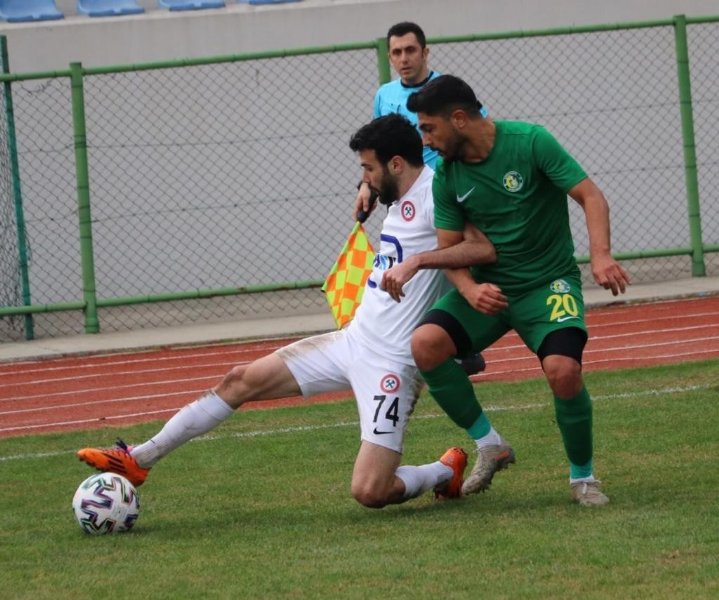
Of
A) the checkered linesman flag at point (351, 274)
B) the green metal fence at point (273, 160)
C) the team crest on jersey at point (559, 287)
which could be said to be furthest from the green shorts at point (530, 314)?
the green metal fence at point (273, 160)

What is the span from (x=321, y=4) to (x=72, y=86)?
9.54 ft

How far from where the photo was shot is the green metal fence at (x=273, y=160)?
48.0ft

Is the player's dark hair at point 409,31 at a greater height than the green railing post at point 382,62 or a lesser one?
lesser

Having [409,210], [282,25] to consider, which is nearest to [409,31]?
[409,210]

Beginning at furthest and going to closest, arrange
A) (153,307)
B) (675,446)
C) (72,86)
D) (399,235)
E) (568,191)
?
(153,307)
(72,86)
(675,446)
(399,235)
(568,191)

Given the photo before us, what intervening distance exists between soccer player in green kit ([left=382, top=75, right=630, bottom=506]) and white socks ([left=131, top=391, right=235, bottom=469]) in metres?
0.93

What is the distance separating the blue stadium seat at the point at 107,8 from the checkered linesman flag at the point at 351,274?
24.6ft

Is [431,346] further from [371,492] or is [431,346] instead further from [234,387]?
[234,387]

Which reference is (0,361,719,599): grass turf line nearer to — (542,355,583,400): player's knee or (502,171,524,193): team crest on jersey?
(542,355,583,400): player's knee

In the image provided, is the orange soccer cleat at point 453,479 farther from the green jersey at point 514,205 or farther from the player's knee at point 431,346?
the green jersey at point 514,205

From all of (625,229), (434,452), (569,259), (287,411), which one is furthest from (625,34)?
(569,259)

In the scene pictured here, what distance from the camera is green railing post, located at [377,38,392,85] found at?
546 inches

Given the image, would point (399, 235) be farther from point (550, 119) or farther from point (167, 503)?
point (550, 119)

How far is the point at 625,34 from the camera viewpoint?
49.6ft
